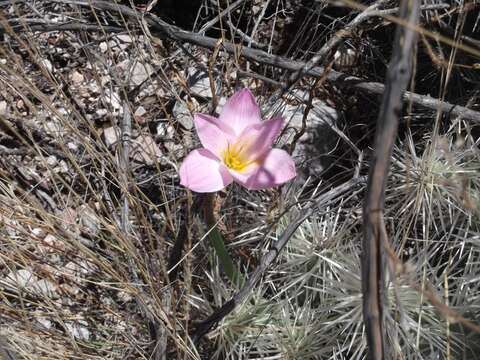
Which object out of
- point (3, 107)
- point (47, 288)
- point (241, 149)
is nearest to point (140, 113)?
point (3, 107)

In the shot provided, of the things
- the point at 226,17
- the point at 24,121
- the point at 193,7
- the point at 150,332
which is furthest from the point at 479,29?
the point at 24,121

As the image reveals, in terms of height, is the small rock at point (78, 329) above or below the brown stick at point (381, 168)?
below

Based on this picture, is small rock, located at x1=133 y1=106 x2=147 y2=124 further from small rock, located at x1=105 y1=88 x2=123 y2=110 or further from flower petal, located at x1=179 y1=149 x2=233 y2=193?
flower petal, located at x1=179 y1=149 x2=233 y2=193

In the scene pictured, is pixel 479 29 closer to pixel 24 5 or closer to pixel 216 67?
pixel 216 67

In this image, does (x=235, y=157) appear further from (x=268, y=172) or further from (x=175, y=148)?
(x=175, y=148)

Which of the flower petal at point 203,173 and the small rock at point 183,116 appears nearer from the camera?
the flower petal at point 203,173

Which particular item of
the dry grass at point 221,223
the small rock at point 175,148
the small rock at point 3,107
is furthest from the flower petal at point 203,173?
the small rock at point 3,107

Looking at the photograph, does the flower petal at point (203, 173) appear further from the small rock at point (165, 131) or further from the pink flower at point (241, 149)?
the small rock at point (165, 131)
